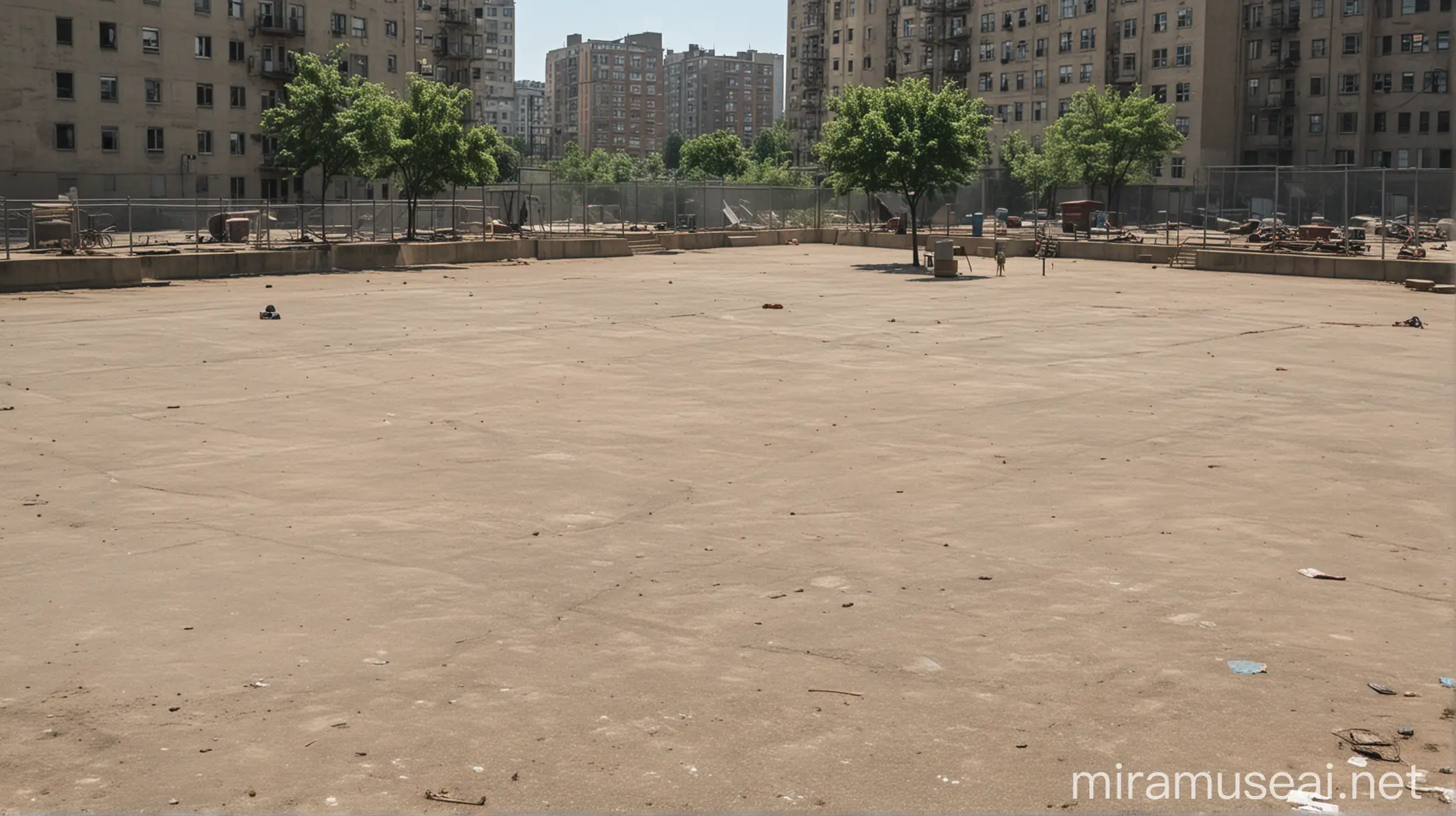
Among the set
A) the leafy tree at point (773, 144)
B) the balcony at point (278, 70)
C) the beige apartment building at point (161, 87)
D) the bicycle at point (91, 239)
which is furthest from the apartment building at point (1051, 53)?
the bicycle at point (91, 239)

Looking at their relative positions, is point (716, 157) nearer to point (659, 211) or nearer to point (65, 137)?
point (659, 211)

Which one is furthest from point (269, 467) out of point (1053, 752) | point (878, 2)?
point (878, 2)

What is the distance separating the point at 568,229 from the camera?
67.4 meters

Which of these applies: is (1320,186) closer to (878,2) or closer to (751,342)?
(751,342)

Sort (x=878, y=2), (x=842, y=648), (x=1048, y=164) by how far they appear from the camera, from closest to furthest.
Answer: (x=842, y=648) → (x=1048, y=164) → (x=878, y=2)

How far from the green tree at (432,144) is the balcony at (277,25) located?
38736mm

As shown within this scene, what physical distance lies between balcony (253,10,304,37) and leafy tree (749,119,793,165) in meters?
92.5

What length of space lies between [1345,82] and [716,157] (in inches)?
2555

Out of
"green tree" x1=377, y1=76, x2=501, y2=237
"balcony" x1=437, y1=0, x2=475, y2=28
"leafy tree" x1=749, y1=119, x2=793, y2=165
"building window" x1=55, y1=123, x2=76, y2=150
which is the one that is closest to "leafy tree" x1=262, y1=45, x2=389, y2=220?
"green tree" x1=377, y1=76, x2=501, y2=237

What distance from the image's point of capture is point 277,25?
91.9m

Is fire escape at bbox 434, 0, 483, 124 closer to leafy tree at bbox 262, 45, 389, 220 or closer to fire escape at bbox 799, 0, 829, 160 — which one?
leafy tree at bbox 262, 45, 389, 220

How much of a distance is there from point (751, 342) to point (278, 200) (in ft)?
239

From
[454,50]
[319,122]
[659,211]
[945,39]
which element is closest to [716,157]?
[945,39]

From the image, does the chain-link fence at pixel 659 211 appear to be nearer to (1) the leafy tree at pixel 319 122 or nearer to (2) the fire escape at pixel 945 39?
(1) the leafy tree at pixel 319 122
